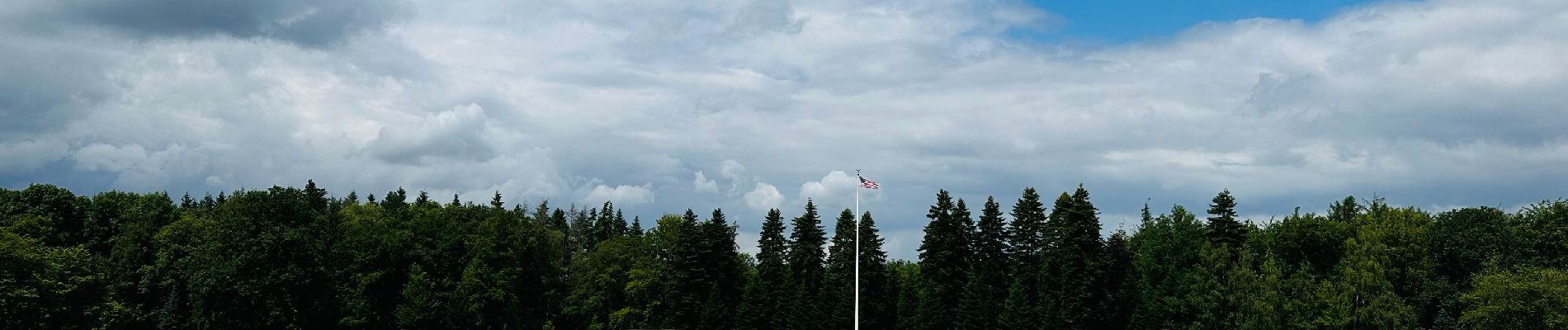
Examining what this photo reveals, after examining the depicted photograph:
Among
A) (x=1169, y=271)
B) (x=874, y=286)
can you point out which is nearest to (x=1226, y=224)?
(x=1169, y=271)

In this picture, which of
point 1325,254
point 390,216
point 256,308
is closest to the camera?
point 256,308

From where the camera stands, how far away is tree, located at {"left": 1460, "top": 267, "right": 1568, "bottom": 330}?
73.9m

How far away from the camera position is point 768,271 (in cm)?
11238

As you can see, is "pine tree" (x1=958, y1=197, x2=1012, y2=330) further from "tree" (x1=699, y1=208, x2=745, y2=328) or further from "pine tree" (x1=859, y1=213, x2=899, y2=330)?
"tree" (x1=699, y1=208, x2=745, y2=328)

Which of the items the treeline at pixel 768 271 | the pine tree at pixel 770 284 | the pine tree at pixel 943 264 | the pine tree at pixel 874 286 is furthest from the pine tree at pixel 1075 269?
the pine tree at pixel 770 284

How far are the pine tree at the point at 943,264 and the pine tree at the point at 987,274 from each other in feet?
4.00

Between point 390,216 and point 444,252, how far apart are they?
1066 centimetres

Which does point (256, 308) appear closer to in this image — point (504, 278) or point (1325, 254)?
point (504, 278)

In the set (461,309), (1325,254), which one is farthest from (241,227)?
(1325,254)

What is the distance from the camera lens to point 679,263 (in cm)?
11162

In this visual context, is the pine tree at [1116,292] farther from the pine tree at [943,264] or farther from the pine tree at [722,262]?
the pine tree at [722,262]

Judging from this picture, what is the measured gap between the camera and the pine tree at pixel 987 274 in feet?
310

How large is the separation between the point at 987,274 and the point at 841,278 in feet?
44.3

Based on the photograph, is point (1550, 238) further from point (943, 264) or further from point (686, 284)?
point (686, 284)
